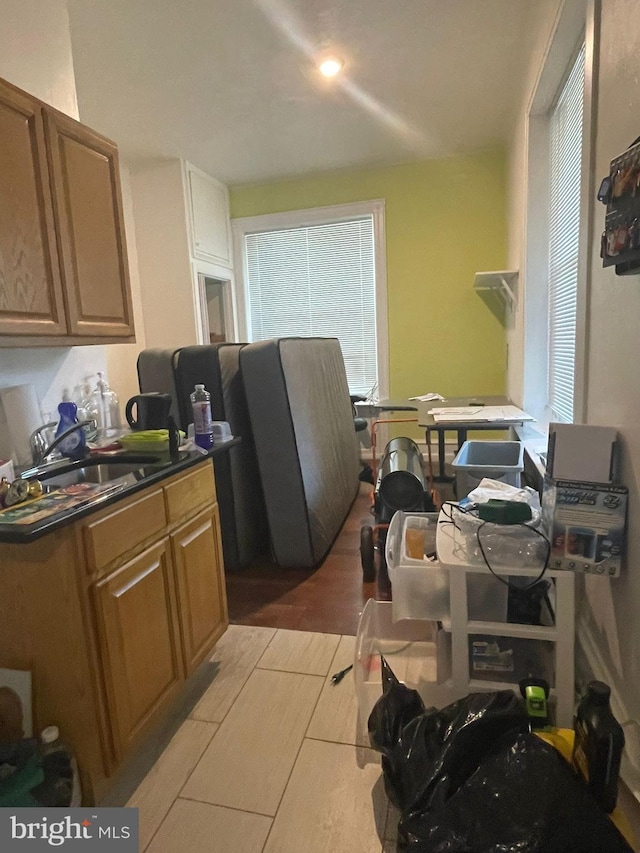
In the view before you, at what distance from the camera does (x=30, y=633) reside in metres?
1.31

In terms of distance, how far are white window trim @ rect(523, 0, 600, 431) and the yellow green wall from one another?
138cm

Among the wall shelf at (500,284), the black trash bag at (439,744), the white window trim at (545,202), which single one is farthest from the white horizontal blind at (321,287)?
the black trash bag at (439,744)

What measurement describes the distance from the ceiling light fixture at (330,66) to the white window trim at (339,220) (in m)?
1.67

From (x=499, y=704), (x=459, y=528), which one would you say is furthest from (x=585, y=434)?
(x=499, y=704)

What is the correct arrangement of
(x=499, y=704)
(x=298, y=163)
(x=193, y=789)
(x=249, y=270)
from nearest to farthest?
(x=499, y=704)
(x=193, y=789)
(x=298, y=163)
(x=249, y=270)

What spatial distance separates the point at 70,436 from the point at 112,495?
2.61ft

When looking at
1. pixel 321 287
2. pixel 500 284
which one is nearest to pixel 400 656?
pixel 500 284

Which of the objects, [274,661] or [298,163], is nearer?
[274,661]

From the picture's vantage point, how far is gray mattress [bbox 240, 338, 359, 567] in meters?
2.68

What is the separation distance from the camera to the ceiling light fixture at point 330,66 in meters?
2.92

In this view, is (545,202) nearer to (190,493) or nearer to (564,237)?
(564,237)

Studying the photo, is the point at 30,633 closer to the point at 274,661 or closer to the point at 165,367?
the point at 274,661

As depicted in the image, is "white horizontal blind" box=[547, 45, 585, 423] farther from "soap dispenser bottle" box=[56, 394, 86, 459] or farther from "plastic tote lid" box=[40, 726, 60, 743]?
"plastic tote lid" box=[40, 726, 60, 743]

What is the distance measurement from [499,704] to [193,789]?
36.2 inches
